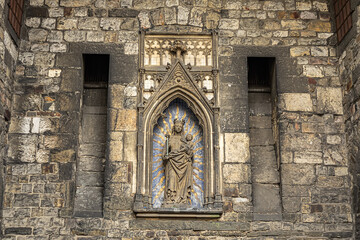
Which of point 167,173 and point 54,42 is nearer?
point 167,173

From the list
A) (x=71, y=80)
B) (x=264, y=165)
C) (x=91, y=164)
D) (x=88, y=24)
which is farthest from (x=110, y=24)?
(x=264, y=165)

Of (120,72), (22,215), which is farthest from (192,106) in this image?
(22,215)

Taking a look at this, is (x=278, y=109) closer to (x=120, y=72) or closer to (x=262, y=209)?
(x=262, y=209)

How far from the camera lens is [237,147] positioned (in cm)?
808

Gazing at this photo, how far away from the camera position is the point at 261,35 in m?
8.62

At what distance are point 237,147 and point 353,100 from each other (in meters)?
1.80

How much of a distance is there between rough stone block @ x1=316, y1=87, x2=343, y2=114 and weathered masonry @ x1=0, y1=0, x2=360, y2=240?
0.03 m

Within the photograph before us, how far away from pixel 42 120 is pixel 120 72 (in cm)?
138

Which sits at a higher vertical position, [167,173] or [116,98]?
[116,98]

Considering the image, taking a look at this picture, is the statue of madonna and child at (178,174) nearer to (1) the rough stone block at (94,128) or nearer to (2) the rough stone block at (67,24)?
(1) the rough stone block at (94,128)

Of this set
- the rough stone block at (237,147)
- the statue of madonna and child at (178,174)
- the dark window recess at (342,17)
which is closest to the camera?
the statue of madonna and child at (178,174)

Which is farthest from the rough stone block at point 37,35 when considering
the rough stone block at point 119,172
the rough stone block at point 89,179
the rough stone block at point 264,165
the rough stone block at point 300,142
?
the rough stone block at point 300,142

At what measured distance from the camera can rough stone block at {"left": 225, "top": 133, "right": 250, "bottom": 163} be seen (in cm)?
802

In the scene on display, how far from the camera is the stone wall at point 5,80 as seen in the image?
7.67 metres
